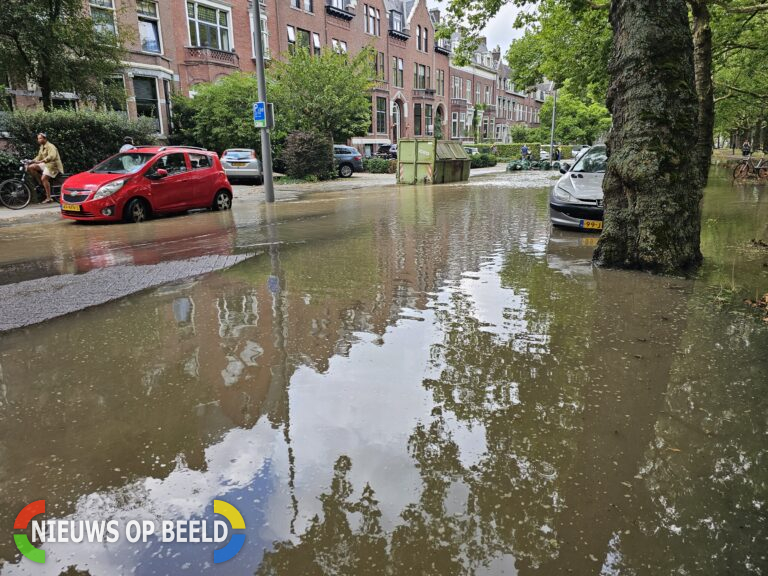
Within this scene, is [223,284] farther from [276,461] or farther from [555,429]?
[555,429]

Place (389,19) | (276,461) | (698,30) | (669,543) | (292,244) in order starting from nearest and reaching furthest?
(669,543)
(276,461)
(292,244)
(698,30)
(389,19)

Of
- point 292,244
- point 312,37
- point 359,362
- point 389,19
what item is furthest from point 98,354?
point 389,19

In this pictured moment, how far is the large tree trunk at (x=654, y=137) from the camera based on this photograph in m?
6.21

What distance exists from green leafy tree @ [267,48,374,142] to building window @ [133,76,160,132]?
5.78 meters

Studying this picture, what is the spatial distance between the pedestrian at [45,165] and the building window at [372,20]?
110 feet

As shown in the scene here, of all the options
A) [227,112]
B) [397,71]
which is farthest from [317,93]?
[397,71]

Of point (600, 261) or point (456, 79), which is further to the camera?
point (456, 79)

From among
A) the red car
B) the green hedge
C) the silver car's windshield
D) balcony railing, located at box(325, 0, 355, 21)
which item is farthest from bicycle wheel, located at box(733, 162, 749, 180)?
balcony railing, located at box(325, 0, 355, 21)

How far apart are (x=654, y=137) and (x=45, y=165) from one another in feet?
46.6

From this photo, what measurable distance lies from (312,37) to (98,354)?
37.5 m

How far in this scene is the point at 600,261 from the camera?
7.16 meters

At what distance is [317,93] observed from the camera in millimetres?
24625

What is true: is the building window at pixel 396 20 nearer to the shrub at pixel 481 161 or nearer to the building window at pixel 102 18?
the shrub at pixel 481 161

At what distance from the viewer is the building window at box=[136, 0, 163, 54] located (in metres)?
26.7
